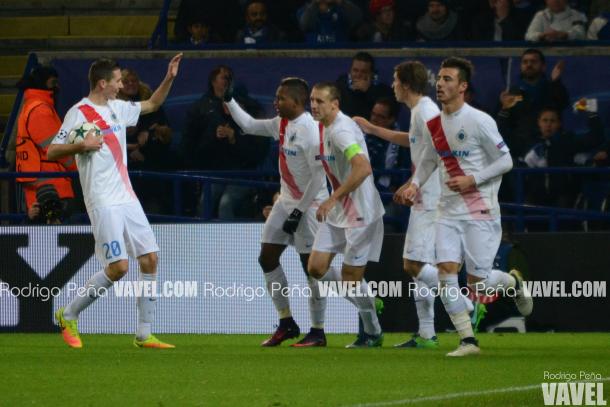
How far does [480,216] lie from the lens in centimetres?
1059

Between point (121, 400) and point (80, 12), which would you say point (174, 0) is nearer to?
point (80, 12)

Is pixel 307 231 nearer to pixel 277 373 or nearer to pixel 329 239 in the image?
pixel 329 239

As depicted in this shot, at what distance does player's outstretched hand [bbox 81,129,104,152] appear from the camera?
1117 centimetres

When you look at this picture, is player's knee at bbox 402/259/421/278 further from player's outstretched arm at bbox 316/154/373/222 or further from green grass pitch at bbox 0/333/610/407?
player's outstretched arm at bbox 316/154/373/222

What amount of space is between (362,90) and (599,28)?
3.16 m

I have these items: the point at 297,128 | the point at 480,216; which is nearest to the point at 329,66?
the point at 297,128

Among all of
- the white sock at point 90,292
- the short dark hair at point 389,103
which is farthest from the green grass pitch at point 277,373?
the short dark hair at point 389,103

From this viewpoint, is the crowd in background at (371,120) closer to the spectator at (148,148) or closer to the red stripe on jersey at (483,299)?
the spectator at (148,148)

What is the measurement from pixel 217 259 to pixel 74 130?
3154 mm

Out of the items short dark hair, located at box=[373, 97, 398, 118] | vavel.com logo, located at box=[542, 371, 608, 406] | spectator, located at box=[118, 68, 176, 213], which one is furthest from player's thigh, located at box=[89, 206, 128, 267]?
short dark hair, located at box=[373, 97, 398, 118]

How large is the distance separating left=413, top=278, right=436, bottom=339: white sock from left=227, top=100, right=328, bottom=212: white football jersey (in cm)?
108

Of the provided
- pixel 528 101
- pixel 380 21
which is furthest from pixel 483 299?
pixel 380 21

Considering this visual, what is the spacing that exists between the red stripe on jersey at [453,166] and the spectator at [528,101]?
4.77 metres

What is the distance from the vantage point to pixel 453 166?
10.8 m
